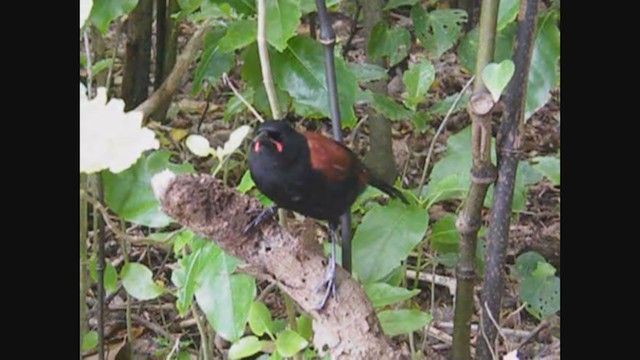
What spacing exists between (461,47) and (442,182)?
0.40m

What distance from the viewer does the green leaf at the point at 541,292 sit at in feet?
6.13

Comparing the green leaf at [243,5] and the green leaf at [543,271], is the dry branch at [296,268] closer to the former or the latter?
the green leaf at [243,5]

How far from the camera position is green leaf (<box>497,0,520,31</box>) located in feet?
4.92

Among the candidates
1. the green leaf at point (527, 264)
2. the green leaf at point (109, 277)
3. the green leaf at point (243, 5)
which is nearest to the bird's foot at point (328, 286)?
the green leaf at point (243, 5)

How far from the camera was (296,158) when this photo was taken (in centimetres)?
130

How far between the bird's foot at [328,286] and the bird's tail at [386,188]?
0.27m

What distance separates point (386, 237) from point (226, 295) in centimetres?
29

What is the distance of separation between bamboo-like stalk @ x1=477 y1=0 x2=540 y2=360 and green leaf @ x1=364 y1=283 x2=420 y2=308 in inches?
4.6

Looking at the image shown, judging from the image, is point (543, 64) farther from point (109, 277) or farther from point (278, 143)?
point (109, 277)

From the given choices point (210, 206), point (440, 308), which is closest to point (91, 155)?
point (210, 206)

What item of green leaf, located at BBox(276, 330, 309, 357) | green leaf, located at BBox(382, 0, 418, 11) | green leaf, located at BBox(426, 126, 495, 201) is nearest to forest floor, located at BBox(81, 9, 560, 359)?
green leaf, located at BBox(426, 126, 495, 201)

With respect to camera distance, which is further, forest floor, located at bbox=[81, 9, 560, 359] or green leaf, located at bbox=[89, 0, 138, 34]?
forest floor, located at bbox=[81, 9, 560, 359]

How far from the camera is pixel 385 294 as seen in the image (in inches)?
57.2

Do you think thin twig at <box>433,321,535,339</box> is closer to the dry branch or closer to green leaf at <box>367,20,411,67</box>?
green leaf at <box>367,20,411,67</box>
